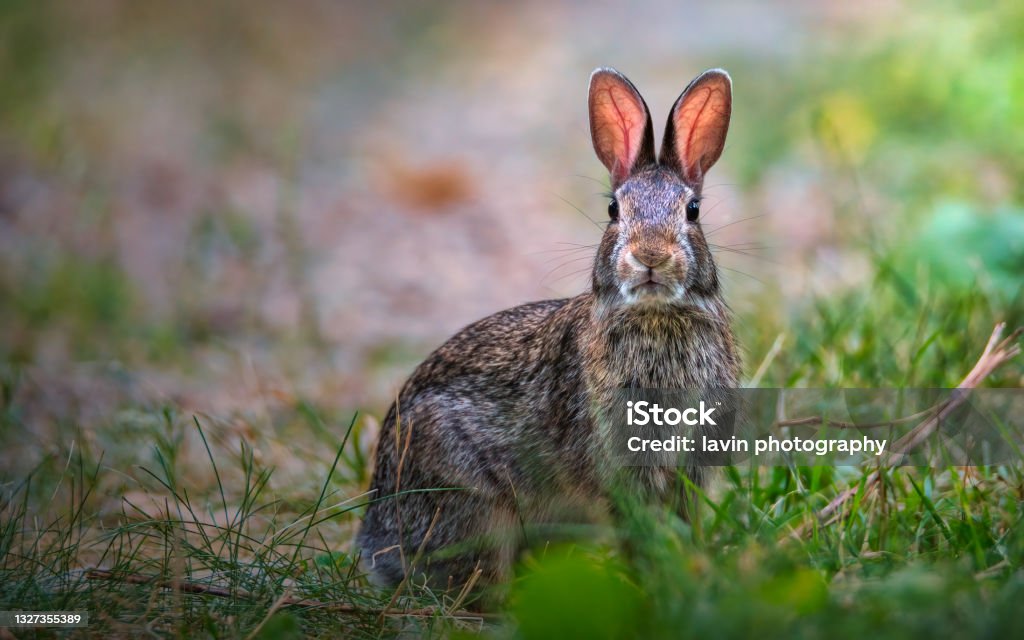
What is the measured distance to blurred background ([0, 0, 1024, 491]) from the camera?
545 cm

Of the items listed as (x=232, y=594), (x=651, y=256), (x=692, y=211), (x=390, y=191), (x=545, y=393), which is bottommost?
(x=232, y=594)

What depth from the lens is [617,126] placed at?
399cm

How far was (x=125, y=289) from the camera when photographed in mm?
7230

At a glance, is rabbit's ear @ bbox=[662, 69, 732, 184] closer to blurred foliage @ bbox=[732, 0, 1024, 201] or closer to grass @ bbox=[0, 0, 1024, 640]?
grass @ bbox=[0, 0, 1024, 640]

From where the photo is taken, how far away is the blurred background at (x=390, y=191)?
214 inches

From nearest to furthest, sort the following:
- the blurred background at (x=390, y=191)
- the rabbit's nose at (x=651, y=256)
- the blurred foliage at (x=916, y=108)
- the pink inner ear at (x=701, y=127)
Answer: the rabbit's nose at (x=651, y=256), the pink inner ear at (x=701, y=127), the blurred background at (x=390, y=191), the blurred foliage at (x=916, y=108)

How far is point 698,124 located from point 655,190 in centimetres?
33

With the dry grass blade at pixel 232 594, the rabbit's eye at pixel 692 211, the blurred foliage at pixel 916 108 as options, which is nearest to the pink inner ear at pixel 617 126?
the rabbit's eye at pixel 692 211

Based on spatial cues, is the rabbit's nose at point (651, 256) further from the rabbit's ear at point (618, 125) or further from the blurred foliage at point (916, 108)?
the blurred foliage at point (916, 108)

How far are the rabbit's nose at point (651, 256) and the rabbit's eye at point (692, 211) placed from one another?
30 cm

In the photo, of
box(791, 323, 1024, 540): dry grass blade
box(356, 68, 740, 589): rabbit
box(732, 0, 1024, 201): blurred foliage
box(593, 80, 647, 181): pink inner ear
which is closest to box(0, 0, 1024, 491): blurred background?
box(732, 0, 1024, 201): blurred foliage

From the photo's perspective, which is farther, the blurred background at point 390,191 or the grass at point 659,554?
the blurred background at point 390,191
